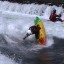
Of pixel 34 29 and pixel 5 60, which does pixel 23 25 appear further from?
pixel 5 60

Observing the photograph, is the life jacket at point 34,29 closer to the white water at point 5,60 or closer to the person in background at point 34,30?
the person in background at point 34,30

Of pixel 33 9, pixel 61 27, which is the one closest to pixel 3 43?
pixel 61 27

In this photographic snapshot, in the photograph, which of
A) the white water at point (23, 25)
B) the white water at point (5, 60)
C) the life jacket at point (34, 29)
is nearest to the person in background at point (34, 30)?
the life jacket at point (34, 29)

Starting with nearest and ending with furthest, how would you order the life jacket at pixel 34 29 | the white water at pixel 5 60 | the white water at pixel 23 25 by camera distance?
the white water at pixel 5 60
the life jacket at pixel 34 29
the white water at pixel 23 25

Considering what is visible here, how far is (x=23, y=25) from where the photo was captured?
1764cm

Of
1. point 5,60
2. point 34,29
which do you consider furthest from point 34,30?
point 5,60

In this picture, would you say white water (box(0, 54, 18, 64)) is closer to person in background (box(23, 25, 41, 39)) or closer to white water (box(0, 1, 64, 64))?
white water (box(0, 1, 64, 64))

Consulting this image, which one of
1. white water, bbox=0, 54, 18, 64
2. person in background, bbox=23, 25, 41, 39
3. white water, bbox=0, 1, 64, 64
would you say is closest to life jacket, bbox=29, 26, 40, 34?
person in background, bbox=23, 25, 41, 39

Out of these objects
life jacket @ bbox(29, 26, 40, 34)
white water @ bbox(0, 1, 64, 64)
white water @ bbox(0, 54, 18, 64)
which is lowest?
white water @ bbox(0, 1, 64, 64)

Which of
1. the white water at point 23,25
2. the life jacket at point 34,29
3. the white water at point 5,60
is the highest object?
the life jacket at point 34,29

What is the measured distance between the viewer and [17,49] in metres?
11.8

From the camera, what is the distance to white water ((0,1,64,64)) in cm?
1355

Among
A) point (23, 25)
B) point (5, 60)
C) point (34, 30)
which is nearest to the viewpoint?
point (5, 60)

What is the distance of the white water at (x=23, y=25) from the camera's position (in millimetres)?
13555
